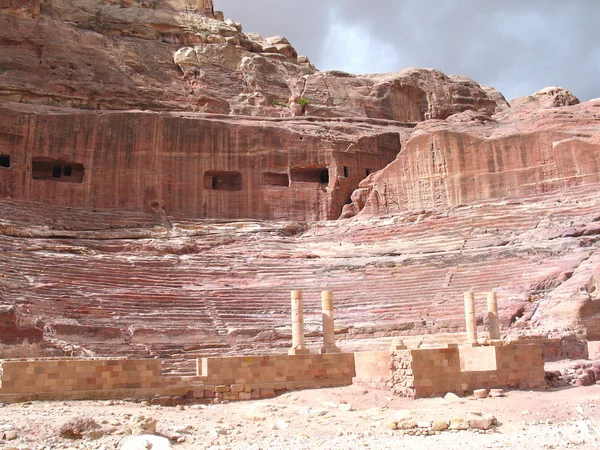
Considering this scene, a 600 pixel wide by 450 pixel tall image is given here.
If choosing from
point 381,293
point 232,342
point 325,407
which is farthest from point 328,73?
point 325,407

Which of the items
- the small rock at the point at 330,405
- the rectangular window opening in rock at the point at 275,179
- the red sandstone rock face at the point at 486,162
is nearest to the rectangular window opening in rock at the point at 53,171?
the rectangular window opening in rock at the point at 275,179

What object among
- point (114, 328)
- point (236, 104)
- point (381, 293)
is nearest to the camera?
point (114, 328)

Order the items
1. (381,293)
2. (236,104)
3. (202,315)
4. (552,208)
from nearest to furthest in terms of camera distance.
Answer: (202,315) → (381,293) → (552,208) → (236,104)

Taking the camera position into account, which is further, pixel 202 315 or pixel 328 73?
pixel 328 73

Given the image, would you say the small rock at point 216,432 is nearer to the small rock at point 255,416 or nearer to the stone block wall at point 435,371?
the small rock at point 255,416

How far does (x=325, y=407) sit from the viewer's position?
461 inches

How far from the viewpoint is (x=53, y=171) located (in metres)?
28.9

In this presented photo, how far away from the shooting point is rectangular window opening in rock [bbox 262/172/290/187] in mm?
29534

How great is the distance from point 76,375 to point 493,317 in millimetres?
9900

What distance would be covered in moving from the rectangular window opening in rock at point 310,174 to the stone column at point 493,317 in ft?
46.0

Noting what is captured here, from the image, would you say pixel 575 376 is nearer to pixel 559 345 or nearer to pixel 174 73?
pixel 559 345

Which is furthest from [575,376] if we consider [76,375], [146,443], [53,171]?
[53,171]

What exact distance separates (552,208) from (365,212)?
23.4 ft

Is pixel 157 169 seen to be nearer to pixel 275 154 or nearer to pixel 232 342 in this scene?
pixel 275 154
